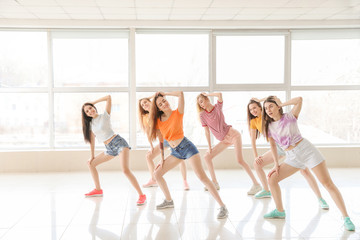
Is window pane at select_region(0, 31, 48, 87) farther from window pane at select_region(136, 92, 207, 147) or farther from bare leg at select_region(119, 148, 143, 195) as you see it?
bare leg at select_region(119, 148, 143, 195)

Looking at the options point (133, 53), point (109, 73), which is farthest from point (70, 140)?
point (133, 53)

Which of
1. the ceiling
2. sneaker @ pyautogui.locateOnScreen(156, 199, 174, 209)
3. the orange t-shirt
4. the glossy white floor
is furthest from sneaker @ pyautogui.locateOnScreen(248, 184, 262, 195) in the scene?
the ceiling

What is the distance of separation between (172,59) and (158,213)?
3.91 meters

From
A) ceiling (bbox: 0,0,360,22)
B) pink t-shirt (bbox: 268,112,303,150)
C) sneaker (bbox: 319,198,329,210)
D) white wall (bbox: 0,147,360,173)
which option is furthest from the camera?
white wall (bbox: 0,147,360,173)

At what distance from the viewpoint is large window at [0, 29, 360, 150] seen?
7168 millimetres

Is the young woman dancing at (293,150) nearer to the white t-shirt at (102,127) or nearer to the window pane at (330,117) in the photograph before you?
the white t-shirt at (102,127)

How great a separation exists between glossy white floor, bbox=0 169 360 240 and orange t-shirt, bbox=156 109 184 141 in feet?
2.93

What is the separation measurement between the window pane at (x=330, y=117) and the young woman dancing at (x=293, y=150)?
4.07 metres

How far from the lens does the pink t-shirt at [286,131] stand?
12.0 feet

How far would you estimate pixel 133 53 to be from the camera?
7129 millimetres

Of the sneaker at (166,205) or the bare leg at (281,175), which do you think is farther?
the sneaker at (166,205)

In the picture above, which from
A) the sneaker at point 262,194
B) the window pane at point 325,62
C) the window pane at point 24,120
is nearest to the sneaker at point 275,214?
the sneaker at point 262,194

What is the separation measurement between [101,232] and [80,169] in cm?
363

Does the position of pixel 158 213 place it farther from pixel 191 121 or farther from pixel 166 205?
pixel 191 121
